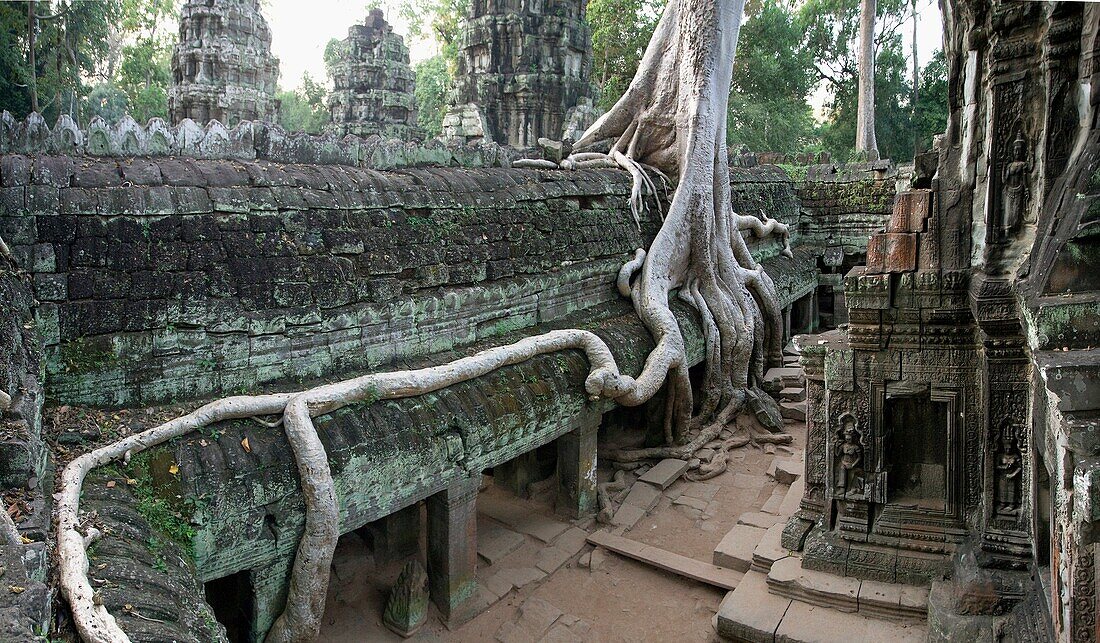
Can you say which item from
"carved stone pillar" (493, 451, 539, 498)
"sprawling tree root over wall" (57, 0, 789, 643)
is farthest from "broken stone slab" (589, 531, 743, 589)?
"sprawling tree root over wall" (57, 0, 789, 643)

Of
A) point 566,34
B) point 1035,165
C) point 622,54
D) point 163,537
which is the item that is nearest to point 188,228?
point 163,537

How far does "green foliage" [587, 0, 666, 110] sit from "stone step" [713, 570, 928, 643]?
18.0 m

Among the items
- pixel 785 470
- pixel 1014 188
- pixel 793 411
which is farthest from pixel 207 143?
pixel 793 411

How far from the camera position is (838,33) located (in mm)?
24469

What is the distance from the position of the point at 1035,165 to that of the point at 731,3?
6187mm

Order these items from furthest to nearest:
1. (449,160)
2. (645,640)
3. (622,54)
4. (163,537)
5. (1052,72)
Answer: (622,54)
(449,160)
(645,640)
(1052,72)
(163,537)

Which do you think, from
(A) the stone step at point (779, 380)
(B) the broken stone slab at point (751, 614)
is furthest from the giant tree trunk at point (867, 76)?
(B) the broken stone slab at point (751, 614)

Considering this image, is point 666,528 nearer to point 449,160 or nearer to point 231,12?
point 449,160

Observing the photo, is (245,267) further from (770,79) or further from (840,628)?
(770,79)

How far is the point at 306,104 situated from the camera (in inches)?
1415

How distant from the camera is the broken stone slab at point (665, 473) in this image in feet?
26.7

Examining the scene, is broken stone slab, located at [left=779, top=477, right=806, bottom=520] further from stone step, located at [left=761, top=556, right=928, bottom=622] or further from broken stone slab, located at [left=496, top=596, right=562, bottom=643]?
broken stone slab, located at [left=496, top=596, right=562, bottom=643]

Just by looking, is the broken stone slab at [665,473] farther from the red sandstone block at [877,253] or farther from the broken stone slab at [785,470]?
the red sandstone block at [877,253]

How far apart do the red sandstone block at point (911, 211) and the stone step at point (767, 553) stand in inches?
99.8
